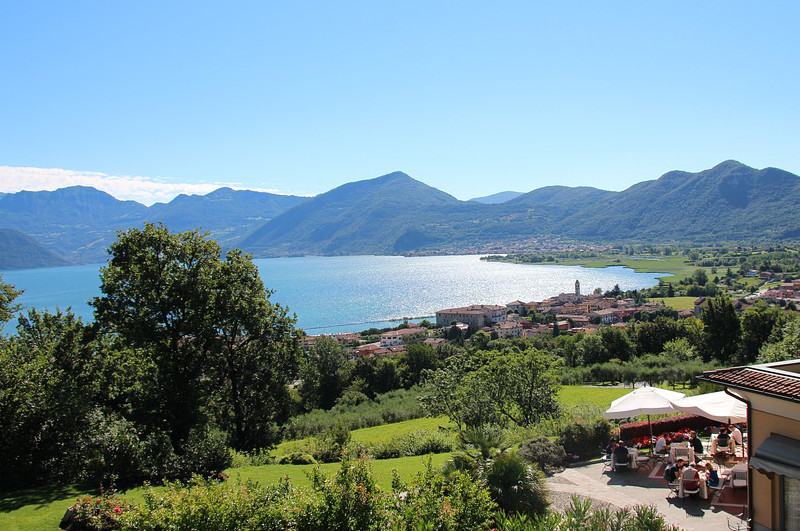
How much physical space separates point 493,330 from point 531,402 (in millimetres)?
61633

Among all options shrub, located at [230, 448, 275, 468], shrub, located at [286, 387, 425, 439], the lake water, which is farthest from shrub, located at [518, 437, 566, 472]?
the lake water

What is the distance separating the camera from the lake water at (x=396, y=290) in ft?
335

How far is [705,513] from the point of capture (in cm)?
771

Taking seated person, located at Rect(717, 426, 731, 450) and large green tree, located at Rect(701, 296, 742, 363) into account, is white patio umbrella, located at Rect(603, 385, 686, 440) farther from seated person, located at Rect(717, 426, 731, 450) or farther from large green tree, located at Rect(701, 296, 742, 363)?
large green tree, located at Rect(701, 296, 742, 363)

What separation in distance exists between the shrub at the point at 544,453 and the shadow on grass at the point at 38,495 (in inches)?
332

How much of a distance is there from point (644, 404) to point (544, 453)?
2.49m

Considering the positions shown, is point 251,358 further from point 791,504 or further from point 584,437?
point 791,504

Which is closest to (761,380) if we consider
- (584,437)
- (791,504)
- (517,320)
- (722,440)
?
(791,504)

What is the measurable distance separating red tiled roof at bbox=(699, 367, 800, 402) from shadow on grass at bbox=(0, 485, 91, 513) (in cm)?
1017

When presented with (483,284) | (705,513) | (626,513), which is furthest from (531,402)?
(483,284)

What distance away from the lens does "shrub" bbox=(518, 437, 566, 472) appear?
10.4 m

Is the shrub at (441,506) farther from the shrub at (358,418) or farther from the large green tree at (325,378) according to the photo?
the large green tree at (325,378)

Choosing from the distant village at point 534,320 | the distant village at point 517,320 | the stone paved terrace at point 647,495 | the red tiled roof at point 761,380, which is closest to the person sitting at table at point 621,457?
the stone paved terrace at point 647,495

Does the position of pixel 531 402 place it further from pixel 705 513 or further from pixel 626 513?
pixel 626 513
